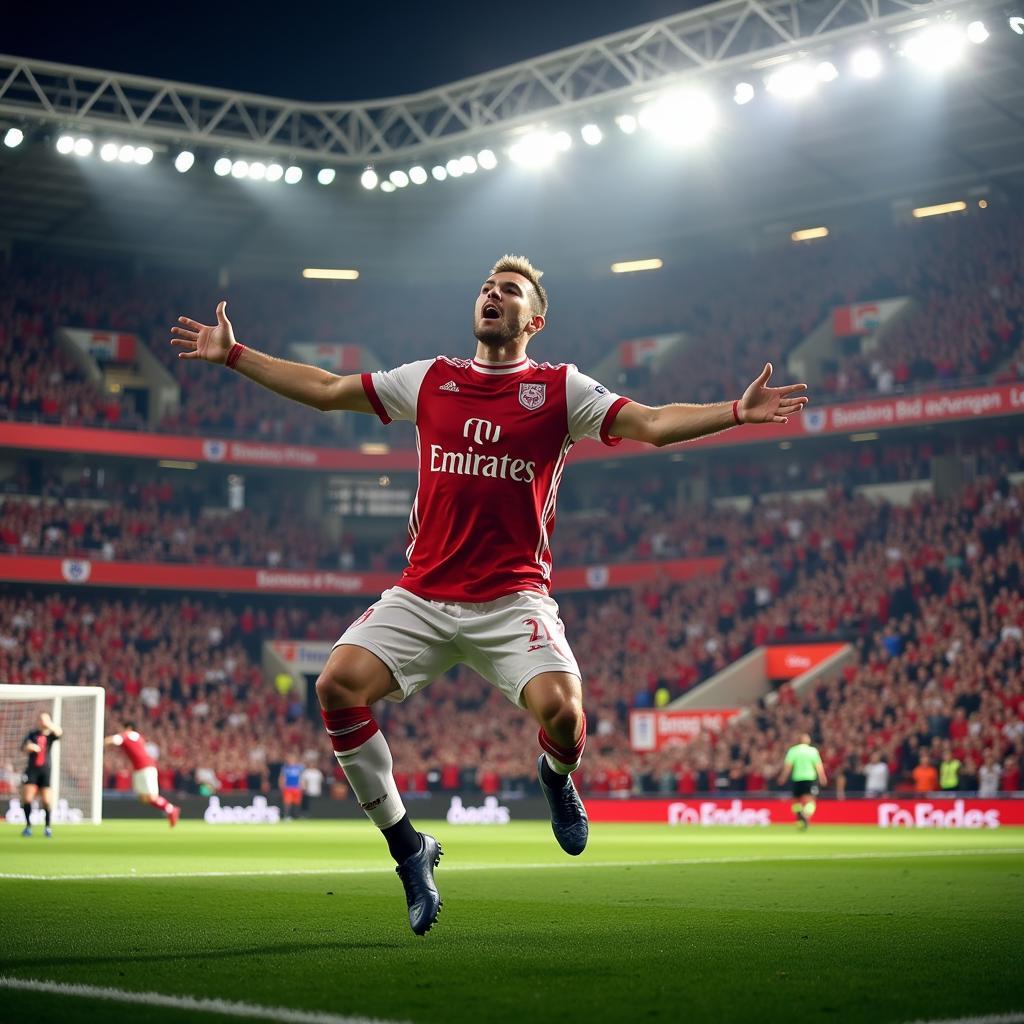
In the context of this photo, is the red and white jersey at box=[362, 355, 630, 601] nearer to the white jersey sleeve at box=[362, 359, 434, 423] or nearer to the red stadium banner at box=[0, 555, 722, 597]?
the white jersey sleeve at box=[362, 359, 434, 423]

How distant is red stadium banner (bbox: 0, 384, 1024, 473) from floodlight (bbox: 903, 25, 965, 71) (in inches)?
364

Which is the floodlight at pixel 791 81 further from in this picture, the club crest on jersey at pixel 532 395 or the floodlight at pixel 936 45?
the club crest on jersey at pixel 532 395

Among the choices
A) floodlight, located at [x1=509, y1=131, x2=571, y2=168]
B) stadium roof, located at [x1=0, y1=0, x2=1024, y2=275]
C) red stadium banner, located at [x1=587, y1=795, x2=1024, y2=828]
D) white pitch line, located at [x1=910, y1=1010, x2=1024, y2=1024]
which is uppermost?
stadium roof, located at [x1=0, y1=0, x2=1024, y2=275]

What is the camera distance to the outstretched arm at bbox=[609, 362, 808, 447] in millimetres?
6879

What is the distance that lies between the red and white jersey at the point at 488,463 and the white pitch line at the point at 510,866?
6148 millimetres

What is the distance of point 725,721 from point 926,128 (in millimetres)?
16998

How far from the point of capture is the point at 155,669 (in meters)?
43.9

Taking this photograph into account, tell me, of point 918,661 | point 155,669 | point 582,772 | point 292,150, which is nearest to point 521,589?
point 918,661

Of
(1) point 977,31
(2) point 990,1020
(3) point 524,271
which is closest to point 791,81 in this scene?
(1) point 977,31

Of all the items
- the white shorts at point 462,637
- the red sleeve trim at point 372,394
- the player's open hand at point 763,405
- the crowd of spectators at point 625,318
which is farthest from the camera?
the crowd of spectators at point 625,318

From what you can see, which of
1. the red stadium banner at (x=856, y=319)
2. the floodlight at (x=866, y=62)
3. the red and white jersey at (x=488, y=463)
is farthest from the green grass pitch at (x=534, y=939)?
A: the red stadium banner at (x=856, y=319)

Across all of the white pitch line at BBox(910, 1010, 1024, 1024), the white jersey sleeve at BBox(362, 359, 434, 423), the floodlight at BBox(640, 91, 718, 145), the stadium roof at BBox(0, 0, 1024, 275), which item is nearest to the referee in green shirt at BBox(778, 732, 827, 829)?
the stadium roof at BBox(0, 0, 1024, 275)

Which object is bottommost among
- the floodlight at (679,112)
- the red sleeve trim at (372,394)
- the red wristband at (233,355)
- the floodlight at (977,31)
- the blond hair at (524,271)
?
the red sleeve trim at (372,394)

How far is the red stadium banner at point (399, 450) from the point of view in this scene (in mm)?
40031
